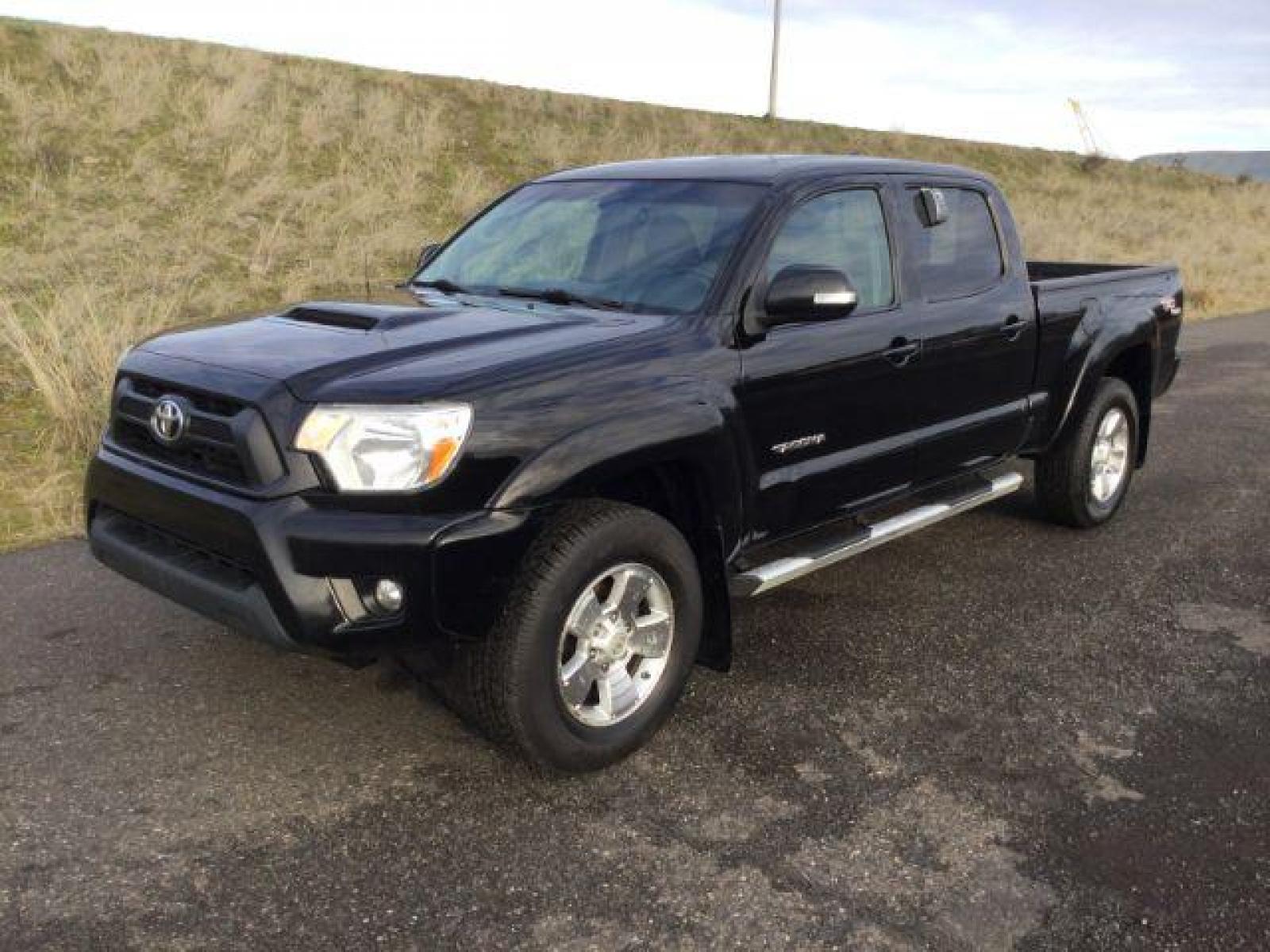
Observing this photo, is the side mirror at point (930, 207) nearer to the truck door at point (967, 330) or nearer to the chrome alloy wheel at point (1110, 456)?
the truck door at point (967, 330)

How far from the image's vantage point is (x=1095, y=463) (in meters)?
5.79

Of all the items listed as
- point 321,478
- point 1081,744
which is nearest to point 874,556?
point 1081,744

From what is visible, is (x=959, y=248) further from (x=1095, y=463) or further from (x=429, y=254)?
(x=429, y=254)

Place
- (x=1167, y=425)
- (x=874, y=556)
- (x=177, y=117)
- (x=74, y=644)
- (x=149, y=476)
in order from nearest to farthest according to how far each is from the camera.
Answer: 1. (x=149, y=476)
2. (x=74, y=644)
3. (x=874, y=556)
4. (x=1167, y=425)
5. (x=177, y=117)

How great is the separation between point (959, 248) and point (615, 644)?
8.31 feet

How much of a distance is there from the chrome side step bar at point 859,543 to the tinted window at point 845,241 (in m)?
0.85

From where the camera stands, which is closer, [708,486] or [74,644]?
[708,486]

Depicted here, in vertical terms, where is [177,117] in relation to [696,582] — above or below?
above

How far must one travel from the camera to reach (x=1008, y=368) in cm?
500

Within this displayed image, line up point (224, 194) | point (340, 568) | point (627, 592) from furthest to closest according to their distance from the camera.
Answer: point (224, 194), point (627, 592), point (340, 568)

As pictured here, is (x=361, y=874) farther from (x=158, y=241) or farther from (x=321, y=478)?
(x=158, y=241)

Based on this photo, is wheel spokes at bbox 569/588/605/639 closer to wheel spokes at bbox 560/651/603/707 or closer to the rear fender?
wheel spokes at bbox 560/651/603/707

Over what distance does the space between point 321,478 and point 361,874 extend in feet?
3.30

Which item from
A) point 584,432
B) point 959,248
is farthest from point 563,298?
point 959,248
